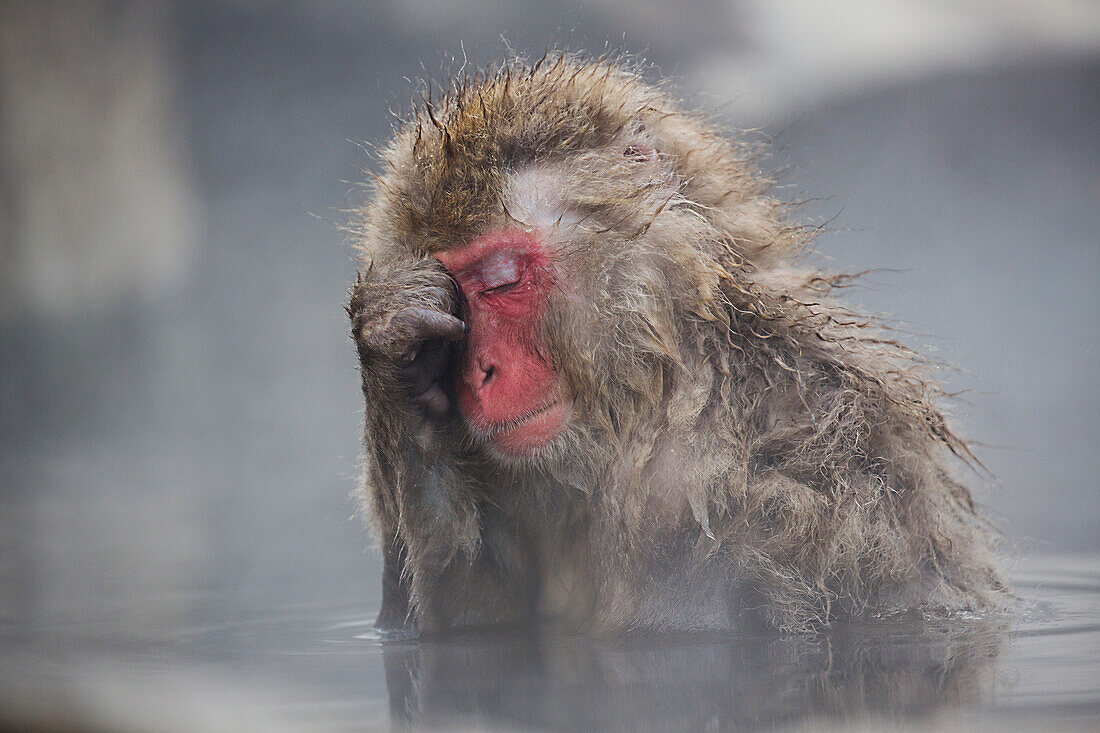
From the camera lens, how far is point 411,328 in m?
2.08

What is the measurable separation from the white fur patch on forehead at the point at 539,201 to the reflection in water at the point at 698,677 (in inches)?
33.1

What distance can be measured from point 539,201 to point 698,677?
1007 mm

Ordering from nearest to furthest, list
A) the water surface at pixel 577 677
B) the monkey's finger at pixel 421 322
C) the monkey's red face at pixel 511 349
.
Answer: the water surface at pixel 577 677 < the monkey's finger at pixel 421 322 < the monkey's red face at pixel 511 349

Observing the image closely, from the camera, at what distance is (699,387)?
221 centimetres

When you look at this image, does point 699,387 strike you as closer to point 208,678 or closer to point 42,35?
point 208,678

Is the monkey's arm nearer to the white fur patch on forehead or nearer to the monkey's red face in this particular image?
the monkey's red face

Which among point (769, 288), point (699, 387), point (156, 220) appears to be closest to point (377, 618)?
point (699, 387)

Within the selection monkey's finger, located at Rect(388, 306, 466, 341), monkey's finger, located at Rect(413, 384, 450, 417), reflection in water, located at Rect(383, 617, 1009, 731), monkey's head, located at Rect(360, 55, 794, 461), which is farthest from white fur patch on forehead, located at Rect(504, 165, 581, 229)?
reflection in water, located at Rect(383, 617, 1009, 731)

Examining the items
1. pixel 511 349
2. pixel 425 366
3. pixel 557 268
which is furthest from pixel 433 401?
pixel 557 268

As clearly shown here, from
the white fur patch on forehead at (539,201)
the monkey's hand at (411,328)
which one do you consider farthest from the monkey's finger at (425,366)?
the white fur patch on forehead at (539,201)

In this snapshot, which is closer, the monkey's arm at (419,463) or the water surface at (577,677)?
the water surface at (577,677)

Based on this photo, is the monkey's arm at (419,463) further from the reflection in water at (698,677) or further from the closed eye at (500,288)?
the reflection in water at (698,677)

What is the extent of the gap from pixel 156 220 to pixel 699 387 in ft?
9.04

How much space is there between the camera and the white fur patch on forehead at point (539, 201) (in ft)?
7.32
